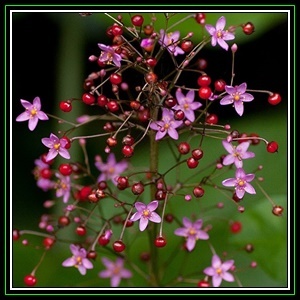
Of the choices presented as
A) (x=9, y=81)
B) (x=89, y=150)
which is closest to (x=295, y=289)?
(x=9, y=81)

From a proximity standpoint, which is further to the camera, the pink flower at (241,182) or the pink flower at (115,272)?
the pink flower at (115,272)

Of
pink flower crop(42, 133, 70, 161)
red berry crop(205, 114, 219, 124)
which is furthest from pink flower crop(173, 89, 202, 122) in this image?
pink flower crop(42, 133, 70, 161)

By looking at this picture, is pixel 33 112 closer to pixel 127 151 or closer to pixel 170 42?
pixel 127 151

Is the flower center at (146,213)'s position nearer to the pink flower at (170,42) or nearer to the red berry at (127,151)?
the red berry at (127,151)

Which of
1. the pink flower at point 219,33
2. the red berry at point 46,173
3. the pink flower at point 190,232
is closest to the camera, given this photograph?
the pink flower at point 219,33

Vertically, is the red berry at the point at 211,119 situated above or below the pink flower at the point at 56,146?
above

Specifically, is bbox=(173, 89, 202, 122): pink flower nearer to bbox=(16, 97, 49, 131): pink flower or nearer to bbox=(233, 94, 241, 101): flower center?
bbox=(233, 94, 241, 101): flower center

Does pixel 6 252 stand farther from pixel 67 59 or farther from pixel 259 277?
pixel 67 59

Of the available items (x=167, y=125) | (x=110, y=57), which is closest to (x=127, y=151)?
(x=167, y=125)

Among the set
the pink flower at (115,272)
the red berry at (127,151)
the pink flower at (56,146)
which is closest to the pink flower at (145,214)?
the red berry at (127,151)
